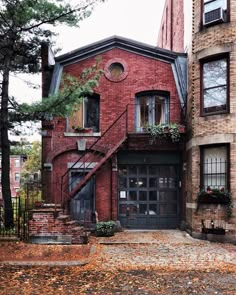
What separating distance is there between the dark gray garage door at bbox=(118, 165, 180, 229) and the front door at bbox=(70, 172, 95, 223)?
45.4 inches

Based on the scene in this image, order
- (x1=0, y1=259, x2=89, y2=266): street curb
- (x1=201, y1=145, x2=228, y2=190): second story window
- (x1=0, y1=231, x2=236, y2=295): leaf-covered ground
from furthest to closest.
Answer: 1. (x1=201, y1=145, x2=228, y2=190): second story window
2. (x1=0, y1=259, x2=89, y2=266): street curb
3. (x1=0, y1=231, x2=236, y2=295): leaf-covered ground

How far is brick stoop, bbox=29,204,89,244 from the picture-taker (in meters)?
12.0

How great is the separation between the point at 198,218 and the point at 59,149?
6134 millimetres

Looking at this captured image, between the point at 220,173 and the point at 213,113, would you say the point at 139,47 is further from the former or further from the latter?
the point at 220,173

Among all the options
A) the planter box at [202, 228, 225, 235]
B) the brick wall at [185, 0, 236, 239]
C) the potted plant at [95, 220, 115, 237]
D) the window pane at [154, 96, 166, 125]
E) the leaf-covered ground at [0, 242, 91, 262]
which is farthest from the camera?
the window pane at [154, 96, 166, 125]

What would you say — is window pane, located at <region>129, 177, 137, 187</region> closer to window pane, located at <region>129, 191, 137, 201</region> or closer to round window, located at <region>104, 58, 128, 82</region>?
window pane, located at <region>129, 191, 137, 201</region>

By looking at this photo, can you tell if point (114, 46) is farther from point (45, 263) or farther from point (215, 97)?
point (45, 263)

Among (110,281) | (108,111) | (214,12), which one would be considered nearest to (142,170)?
(108,111)

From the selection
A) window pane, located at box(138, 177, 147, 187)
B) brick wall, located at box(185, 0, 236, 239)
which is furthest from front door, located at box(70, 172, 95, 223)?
brick wall, located at box(185, 0, 236, 239)

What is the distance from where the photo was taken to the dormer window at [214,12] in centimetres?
1331

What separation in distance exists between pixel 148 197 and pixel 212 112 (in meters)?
4.49

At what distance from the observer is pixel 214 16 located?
13438mm

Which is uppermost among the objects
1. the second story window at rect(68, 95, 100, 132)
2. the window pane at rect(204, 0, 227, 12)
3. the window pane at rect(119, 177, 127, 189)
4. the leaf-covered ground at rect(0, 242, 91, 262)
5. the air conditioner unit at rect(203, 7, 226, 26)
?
the window pane at rect(204, 0, 227, 12)

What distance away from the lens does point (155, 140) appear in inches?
595
